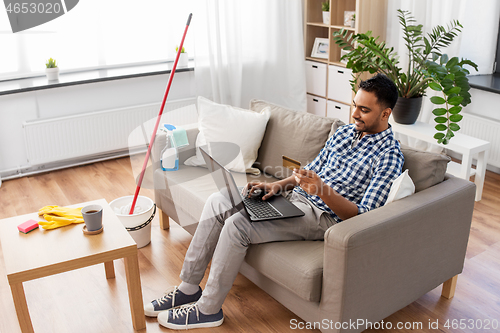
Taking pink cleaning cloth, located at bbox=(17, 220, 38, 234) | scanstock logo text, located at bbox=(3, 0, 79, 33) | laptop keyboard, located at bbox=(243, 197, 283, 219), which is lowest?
pink cleaning cloth, located at bbox=(17, 220, 38, 234)

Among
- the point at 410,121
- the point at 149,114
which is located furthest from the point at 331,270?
the point at 149,114

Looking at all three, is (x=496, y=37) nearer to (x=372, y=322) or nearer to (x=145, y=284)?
(x=372, y=322)

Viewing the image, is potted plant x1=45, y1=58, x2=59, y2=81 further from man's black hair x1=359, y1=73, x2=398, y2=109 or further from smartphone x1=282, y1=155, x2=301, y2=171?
man's black hair x1=359, y1=73, x2=398, y2=109

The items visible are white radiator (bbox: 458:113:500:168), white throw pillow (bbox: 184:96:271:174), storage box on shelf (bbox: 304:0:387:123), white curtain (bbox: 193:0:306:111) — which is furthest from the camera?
white curtain (bbox: 193:0:306:111)

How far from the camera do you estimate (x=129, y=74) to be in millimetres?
3803

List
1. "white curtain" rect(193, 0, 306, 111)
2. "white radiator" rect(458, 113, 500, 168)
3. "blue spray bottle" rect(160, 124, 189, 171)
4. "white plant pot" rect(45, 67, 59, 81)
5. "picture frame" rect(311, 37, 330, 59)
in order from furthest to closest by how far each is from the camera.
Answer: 1. "picture frame" rect(311, 37, 330, 59)
2. "white curtain" rect(193, 0, 306, 111)
3. "white plant pot" rect(45, 67, 59, 81)
4. "white radiator" rect(458, 113, 500, 168)
5. "blue spray bottle" rect(160, 124, 189, 171)

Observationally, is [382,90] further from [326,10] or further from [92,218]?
[326,10]

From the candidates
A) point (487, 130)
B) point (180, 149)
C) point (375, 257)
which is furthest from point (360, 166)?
point (487, 130)

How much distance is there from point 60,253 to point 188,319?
575 millimetres

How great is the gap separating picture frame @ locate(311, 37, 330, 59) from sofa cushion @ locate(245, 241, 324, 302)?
2818mm

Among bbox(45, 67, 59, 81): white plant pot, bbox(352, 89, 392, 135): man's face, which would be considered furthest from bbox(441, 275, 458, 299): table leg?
bbox(45, 67, 59, 81): white plant pot

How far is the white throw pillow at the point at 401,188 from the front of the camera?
1.81 metres

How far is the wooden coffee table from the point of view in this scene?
1.71 metres

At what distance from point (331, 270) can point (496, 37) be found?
2847 mm
